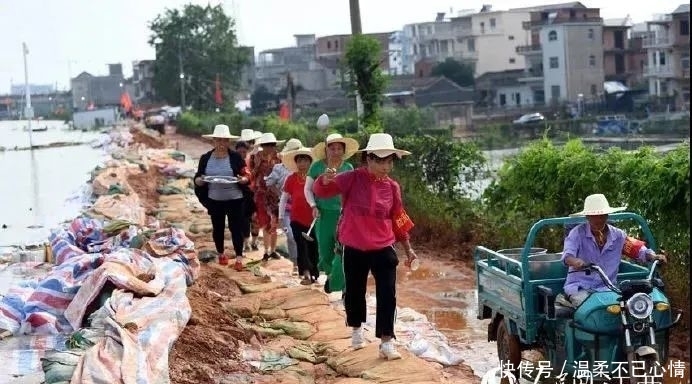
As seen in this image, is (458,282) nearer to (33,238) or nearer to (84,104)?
(33,238)

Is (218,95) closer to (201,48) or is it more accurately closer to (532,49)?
(201,48)

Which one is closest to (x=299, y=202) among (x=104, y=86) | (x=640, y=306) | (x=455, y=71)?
(x=640, y=306)

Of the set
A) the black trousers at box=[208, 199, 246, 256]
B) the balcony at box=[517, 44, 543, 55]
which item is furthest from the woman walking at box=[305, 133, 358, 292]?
the balcony at box=[517, 44, 543, 55]

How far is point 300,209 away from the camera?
36.6 feet

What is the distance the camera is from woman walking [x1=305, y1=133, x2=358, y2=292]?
9.66m

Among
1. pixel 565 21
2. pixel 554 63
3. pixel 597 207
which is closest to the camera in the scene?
pixel 597 207

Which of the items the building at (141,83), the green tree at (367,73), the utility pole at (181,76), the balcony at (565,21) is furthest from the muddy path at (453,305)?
the building at (141,83)

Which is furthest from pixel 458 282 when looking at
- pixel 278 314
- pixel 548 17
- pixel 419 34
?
pixel 419 34

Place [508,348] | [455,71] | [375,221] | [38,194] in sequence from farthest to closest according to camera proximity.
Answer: [455,71] < [38,194] < [375,221] < [508,348]

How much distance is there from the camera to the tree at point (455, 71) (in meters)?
64.6

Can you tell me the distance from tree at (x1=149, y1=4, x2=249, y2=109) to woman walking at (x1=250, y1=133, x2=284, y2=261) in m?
61.0

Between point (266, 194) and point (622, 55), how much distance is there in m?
43.1

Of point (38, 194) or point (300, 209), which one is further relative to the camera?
point (38, 194)

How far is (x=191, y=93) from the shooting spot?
76375 millimetres
